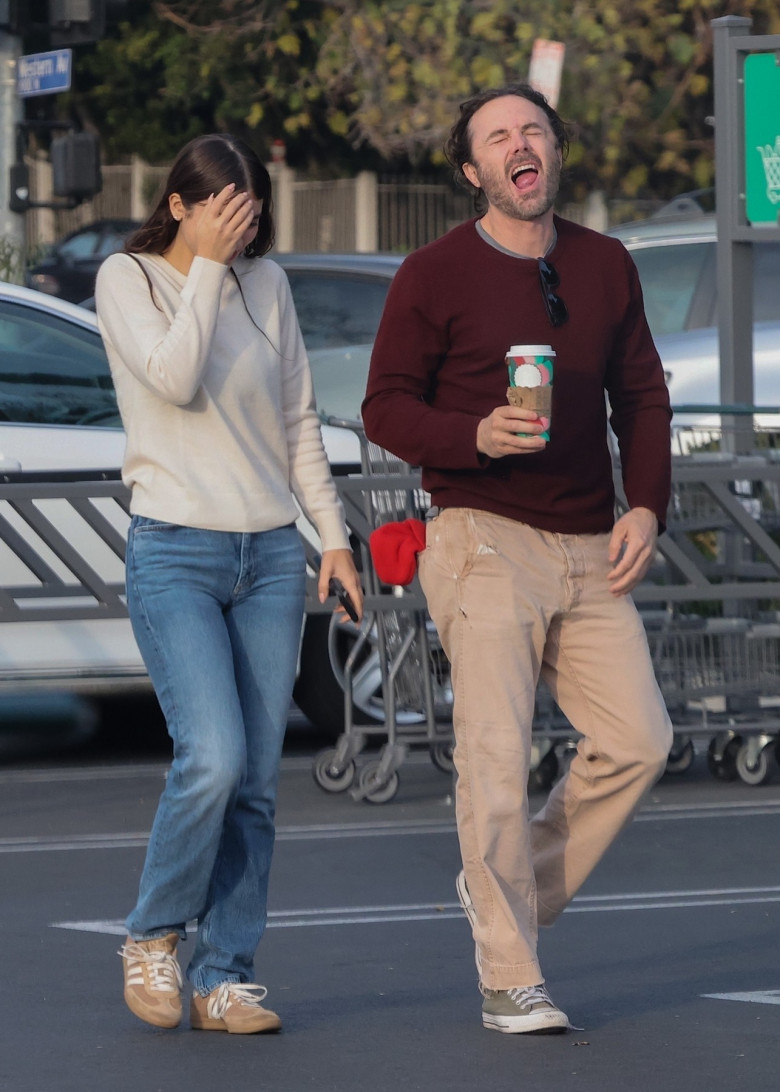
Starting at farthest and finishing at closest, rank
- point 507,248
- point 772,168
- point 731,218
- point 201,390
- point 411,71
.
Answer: point 411,71 < point 731,218 < point 772,168 < point 507,248 < point 201,390

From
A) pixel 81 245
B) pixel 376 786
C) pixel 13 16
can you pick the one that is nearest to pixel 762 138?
pixel 376 786

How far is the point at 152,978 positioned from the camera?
4523 mm

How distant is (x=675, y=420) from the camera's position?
8.22 meters

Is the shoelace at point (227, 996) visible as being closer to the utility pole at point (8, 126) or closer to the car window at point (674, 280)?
the car window at point (674, 280)

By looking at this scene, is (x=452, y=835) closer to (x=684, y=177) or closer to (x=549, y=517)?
(x=549, y=517)

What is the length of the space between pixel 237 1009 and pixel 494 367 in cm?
142

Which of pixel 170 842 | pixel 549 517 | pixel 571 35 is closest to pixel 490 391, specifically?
pixel 549 517

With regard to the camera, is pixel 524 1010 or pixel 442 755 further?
pixel 442 755

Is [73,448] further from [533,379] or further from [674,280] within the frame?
[674,280]

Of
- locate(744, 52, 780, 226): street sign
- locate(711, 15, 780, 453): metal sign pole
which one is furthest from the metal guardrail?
locate(744, 52, 780, 226): street sign

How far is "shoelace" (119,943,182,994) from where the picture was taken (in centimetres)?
452

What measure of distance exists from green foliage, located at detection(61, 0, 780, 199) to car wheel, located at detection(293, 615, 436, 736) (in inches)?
512

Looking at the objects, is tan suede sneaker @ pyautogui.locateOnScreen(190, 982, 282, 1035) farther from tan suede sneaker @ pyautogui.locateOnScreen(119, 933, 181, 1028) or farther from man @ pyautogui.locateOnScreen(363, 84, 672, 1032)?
man @ pyautogui.locateOnScreen(363, 84, 672, 1032)

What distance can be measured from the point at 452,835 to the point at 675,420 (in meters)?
2.07
